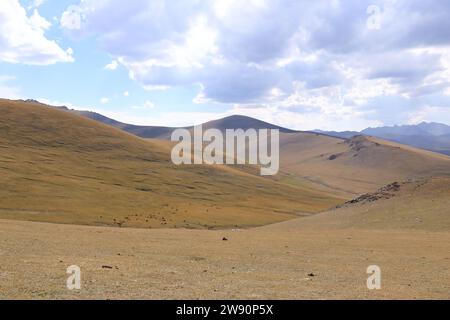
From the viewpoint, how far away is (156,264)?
1856cm

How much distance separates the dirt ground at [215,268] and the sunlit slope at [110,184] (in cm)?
3523

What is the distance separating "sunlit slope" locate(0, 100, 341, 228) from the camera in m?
67.8

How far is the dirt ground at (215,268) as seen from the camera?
13359 mm

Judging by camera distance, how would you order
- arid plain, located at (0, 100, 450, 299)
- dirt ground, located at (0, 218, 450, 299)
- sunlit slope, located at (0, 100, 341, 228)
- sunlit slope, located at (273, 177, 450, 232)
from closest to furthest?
dirt ground, located at (0, 218, 450, 299) → arid plain, located at (0, 100, 450, 299) → sunlit slope, located at (273, 177, 450, 232) → sunlit slope, located at (0, 100, 341, 228)

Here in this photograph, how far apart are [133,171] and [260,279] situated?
310 ft

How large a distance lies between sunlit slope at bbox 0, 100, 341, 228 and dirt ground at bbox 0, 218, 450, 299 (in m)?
35.2

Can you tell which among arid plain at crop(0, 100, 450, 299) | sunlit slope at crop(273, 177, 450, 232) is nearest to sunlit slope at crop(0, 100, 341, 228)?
arid plain at crop(0, 100, 450, 299)

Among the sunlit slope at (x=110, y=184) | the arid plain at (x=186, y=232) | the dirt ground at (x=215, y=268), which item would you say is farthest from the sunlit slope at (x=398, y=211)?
the sunlit slope at (x=110, y=184)

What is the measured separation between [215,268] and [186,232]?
63.3 ft

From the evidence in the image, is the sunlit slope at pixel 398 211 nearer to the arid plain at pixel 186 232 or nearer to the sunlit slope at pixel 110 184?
the arid plain at pixel 186 232

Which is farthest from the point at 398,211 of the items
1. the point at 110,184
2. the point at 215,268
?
the point at 110,184

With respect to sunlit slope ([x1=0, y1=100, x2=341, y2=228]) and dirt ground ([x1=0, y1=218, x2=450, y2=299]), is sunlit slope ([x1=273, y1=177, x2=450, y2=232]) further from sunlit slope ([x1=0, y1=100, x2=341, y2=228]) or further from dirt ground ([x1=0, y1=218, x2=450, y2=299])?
sunlit slope ([x1=0, y1=100, x2=341, y2=228])
